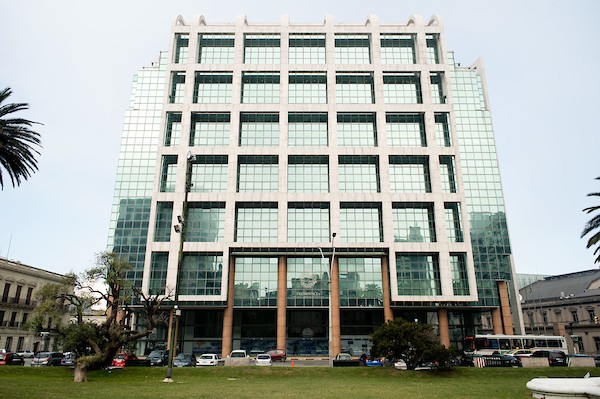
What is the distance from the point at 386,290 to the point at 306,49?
40052 millimetres

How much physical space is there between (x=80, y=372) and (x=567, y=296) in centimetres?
9853

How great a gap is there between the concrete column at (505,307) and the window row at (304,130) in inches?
986

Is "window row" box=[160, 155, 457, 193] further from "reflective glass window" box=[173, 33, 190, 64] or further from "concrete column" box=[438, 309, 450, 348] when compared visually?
"concrete column" box=[438, 309, 450, 348]

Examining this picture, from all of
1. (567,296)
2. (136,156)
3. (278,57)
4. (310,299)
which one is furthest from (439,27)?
(567,296)

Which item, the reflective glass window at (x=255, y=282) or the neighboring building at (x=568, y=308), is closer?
the reflective glass window at (x=255, y=282)

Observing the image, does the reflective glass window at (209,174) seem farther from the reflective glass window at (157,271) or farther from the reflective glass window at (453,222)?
the reflective glass window at (453,222)

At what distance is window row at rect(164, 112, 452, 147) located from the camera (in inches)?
2544

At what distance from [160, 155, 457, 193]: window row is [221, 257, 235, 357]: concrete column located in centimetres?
1175

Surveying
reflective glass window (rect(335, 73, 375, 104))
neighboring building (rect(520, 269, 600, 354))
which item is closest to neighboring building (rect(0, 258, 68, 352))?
reflective glass window (rect(335, 73, 375, 104))

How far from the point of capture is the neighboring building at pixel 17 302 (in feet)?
213

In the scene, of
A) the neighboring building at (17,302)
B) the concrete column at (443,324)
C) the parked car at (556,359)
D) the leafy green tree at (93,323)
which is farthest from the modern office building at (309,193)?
the leafy green tree at (93,323)

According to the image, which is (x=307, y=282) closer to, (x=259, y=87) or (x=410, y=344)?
(x=410, y=344)

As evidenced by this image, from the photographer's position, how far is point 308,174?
63.3 m

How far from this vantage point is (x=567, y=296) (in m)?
93.5
